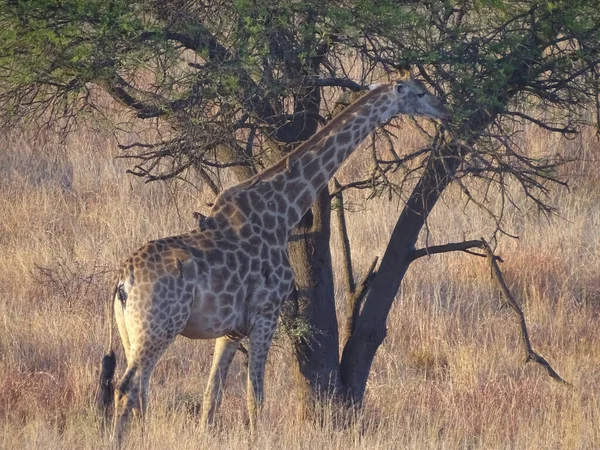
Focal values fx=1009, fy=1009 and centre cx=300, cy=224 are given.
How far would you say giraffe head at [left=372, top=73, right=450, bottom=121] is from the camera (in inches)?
251

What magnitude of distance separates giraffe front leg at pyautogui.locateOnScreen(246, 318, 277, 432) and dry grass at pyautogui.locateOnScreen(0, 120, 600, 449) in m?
0.15

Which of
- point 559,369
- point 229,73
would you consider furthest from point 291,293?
point 559,369

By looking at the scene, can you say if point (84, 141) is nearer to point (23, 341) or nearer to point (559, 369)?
point (23, 341)

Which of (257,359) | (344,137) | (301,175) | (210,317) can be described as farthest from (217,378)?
(344,137)

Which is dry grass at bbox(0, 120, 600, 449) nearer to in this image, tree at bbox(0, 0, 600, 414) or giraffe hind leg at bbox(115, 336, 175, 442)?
giraffe hind leg at bbox(115, 336, 175, 442)

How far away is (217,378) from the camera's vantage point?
250 inches

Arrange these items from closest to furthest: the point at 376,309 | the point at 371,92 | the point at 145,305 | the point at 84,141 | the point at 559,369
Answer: the point at 145,305 → the point at 371,92 → the point at 376,309 → the point at 559,369 → the point at 84,141

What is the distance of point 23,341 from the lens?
328 inches

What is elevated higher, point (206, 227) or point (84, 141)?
point (84, 141)

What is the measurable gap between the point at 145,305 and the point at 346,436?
5.19 ft

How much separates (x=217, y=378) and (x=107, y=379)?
77 centimetres

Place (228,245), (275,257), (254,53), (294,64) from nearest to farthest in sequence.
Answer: (254,53), (294,64), (228,245), (275,257)

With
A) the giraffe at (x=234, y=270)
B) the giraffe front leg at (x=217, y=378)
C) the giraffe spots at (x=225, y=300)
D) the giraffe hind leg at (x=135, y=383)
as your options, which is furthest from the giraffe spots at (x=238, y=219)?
the giraffe hind leg at (x=135, y=383)

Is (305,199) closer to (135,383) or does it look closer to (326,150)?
(326,150)
